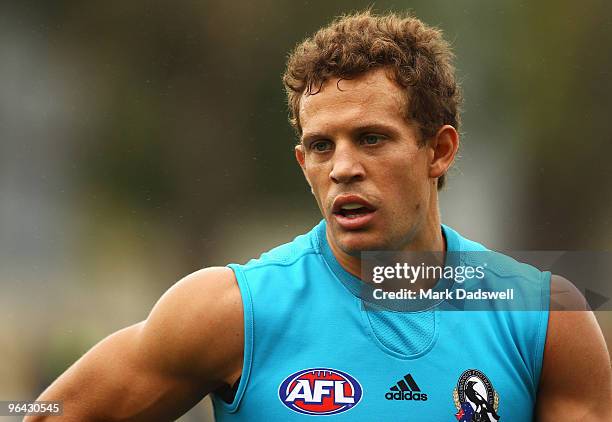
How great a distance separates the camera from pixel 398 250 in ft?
11.3

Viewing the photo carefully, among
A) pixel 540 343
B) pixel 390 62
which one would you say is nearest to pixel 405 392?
pixel 540 343

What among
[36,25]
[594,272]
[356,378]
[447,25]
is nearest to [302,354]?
[356,378]

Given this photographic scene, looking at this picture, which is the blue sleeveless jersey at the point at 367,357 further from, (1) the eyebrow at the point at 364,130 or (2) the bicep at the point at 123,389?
(1) the eyebrow at the point at 364,130

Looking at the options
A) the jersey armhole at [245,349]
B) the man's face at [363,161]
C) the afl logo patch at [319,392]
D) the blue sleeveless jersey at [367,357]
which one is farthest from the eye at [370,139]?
the afl logo patch at [319,392]

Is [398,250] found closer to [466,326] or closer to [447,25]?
[466,326]

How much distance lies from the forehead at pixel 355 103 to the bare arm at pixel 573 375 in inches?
34.5

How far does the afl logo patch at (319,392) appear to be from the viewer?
3.11 meters

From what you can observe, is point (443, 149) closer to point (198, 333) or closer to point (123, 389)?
point (198, 333)

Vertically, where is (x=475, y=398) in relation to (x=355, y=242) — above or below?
below

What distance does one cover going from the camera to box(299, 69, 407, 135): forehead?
3287 mm

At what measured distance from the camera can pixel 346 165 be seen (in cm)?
323

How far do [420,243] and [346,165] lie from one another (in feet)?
1.51

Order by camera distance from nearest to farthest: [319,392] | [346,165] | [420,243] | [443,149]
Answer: [319,392], [346,165], [420,243], [443,149]

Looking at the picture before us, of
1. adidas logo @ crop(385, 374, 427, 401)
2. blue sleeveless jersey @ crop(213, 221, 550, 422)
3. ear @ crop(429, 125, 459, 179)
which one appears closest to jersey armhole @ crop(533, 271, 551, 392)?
blue sleeveless jersey @ crop(213, 221, 550, 422)
